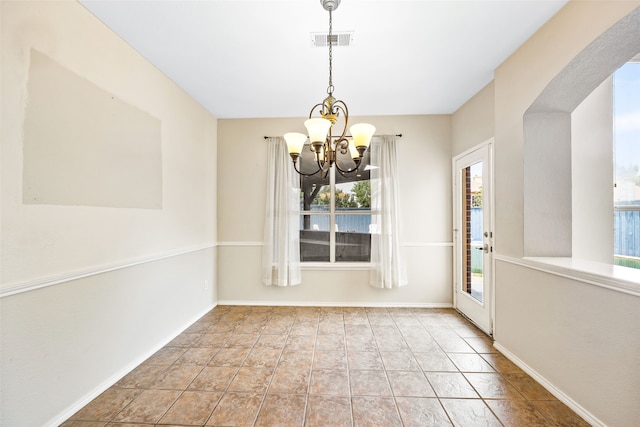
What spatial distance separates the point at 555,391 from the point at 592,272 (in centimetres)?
91

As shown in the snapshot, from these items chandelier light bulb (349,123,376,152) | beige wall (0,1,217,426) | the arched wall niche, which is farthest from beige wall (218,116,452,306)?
chandelier light bulb (349,123,376,152)

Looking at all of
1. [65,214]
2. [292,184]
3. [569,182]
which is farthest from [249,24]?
[569,182]

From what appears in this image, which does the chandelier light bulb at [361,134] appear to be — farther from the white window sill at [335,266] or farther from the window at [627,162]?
the window at [627,162]

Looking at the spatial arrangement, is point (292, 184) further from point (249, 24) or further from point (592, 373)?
point (592, 373)

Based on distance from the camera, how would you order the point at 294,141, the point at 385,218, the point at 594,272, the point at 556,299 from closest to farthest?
the point at 594,272, the point at 294,141, the point at 556,299, the point at 385,218

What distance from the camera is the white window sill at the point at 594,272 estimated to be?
1.54 meters

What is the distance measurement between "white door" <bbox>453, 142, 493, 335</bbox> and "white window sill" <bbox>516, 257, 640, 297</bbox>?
82 centimetres

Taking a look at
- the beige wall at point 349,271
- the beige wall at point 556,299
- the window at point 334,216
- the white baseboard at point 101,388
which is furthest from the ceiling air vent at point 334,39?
the white baseboard at point 101,388

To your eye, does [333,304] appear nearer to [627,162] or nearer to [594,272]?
[594,272]

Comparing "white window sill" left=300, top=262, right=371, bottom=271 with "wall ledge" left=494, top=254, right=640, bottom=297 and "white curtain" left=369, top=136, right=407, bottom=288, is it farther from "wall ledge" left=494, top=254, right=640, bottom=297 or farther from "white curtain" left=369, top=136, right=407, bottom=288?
"wall ledge" left=494, top=254, right=640, bottom=297

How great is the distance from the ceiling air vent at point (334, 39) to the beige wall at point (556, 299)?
4.71ft

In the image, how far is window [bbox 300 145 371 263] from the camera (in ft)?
12.9

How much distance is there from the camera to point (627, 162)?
3021mm

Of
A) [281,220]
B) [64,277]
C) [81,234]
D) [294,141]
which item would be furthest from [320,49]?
[64,277]
